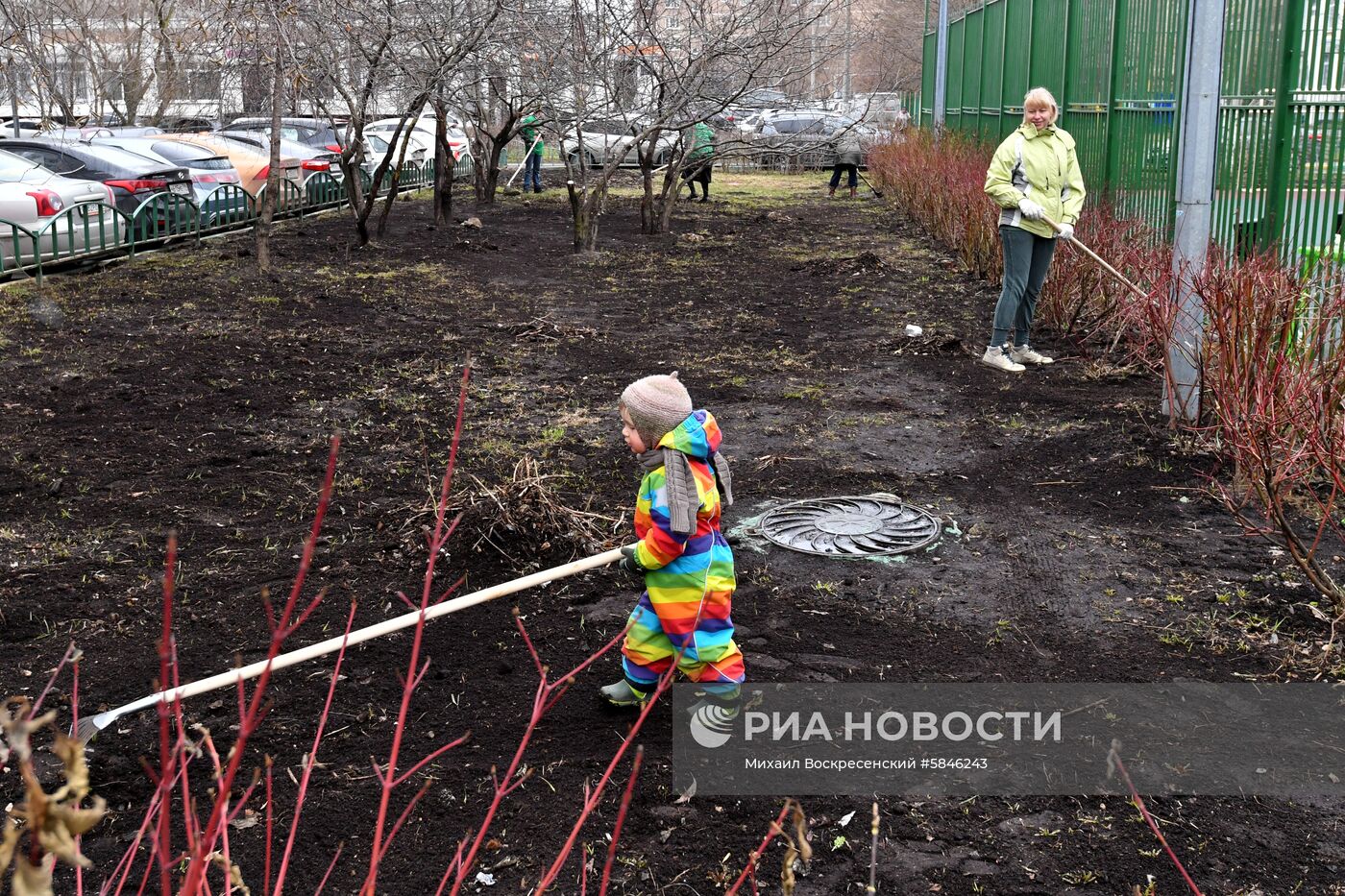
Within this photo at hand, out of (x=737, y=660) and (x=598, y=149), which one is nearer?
(x=737, y=660)

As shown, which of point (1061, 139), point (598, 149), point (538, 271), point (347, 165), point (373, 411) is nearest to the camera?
point (373, 411)

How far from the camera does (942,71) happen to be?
22625mm

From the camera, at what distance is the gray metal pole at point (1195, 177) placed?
6.24 meters

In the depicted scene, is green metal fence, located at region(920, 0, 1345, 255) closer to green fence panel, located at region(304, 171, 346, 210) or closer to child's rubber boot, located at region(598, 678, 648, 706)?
child's rubber boot, located at region(598, 678, 648, 706)

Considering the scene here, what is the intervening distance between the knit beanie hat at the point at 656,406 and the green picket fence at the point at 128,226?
9.11m

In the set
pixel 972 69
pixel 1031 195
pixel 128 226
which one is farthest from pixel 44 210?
pixel 972 69

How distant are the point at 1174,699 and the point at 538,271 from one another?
9860 millimetres

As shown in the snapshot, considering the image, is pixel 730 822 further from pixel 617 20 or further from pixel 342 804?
pixel 617 20

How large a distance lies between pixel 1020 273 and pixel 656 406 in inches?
197

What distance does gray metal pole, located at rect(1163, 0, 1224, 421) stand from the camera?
6.24 metres

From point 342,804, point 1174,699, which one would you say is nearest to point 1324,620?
point 1174,699

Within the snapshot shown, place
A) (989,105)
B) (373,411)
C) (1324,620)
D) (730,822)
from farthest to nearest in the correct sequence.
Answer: (989,105) → (373,411) → (1324,620) → (730,822)

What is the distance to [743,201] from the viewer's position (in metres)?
21.1

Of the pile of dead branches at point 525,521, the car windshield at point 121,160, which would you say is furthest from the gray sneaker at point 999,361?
the car windshield at point 121,160
